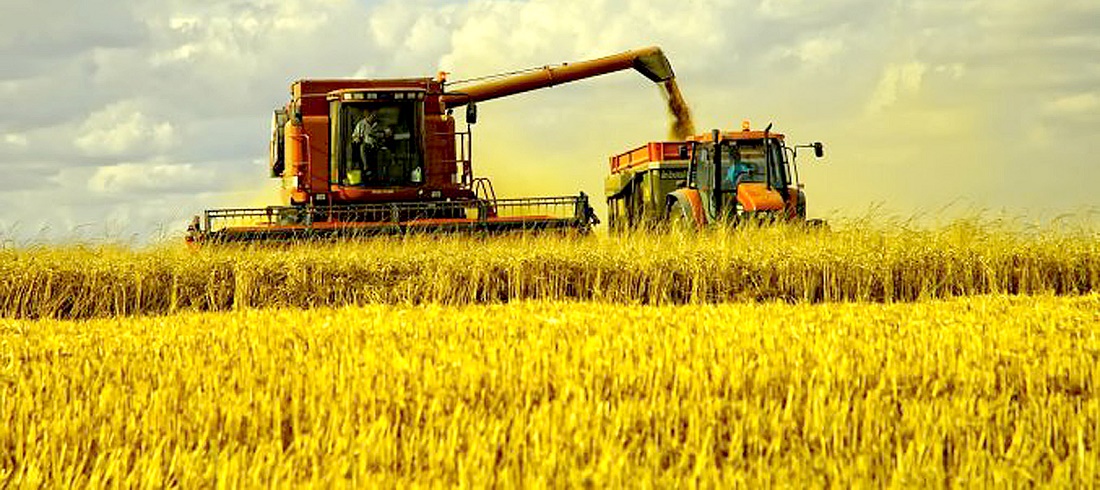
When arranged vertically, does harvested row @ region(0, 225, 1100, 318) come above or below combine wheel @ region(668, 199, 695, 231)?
below

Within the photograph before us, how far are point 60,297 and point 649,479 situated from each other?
8668 mm

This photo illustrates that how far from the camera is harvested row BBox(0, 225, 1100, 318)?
11.1m

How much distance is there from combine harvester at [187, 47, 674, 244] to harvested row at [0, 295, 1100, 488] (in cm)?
624

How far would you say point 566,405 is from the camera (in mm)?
4672

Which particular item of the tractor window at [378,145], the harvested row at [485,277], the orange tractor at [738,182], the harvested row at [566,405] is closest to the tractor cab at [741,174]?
the orange tractor at [738,182]

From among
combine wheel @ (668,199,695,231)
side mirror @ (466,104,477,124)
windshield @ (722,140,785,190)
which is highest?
side mirror @ (466,104,477,124)

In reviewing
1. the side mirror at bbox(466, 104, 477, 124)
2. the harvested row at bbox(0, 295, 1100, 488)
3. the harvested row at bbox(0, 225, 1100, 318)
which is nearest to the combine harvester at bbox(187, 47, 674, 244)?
the side mirror at bbox(466, 104, 477, 124)

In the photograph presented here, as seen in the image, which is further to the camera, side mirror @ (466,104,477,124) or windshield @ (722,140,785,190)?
windshield @ (722,140,785,190)

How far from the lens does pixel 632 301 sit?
11055 millimetres

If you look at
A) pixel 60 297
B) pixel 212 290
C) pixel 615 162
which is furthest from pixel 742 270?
pixel 615 162

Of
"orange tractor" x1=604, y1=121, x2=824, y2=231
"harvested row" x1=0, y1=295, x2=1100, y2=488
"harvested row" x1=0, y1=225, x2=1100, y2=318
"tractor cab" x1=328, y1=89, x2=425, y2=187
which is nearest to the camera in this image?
"harvested row" x1=0, y1=295, x2=1100, y2=488

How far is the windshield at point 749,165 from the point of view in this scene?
1419 centimetres

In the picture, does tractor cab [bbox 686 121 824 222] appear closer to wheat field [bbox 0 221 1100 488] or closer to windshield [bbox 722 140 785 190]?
windshield [bbox 722 140 785 190]

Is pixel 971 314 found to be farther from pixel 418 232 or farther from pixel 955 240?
pixel 418 232
